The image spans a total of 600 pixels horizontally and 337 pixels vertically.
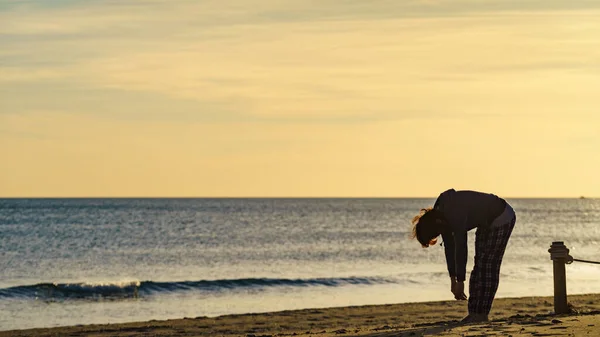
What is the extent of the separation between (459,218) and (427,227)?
1.31ft

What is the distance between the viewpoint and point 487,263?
11438mm

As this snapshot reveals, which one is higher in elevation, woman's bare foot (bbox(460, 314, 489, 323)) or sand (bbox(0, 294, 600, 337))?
sand (bbox(0, 294, 600, 337))

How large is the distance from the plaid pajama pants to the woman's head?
952 millimetres

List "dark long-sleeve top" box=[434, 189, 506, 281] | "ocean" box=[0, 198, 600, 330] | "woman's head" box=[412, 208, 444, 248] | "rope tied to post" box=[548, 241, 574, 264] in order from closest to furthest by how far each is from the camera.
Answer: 1. "woman's head" box=[412, 208, 444, 248]
2. "dark long-sleeve top" box=[434, 189, 506, 281]
3. "rope tied to post" box=[548, 241, 574, 264]
4. "ocean" box=[0, 198, 600, 330]

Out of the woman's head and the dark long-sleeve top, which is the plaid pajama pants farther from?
the woman's head

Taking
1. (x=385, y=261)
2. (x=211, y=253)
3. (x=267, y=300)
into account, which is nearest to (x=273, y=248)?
(x=211, y=253)

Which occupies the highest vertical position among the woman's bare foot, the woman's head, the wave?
the wave

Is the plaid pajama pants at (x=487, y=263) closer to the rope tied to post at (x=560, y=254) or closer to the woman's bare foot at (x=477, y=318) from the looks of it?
the woman's bare foot at (x=477, y=318)

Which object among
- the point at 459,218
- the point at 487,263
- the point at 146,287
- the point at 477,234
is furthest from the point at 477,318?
the point at 146,287

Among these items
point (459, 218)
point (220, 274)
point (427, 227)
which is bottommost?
point (427, 227)

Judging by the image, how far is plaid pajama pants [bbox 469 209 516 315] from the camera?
11234 mm

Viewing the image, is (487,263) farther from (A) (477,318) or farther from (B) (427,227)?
(B) (427,227)

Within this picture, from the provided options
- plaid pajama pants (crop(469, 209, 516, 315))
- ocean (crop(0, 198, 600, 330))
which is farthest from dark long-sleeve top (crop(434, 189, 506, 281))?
ocean (crop(0, 198, 600, 330))

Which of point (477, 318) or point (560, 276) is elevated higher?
point (560, 276)
